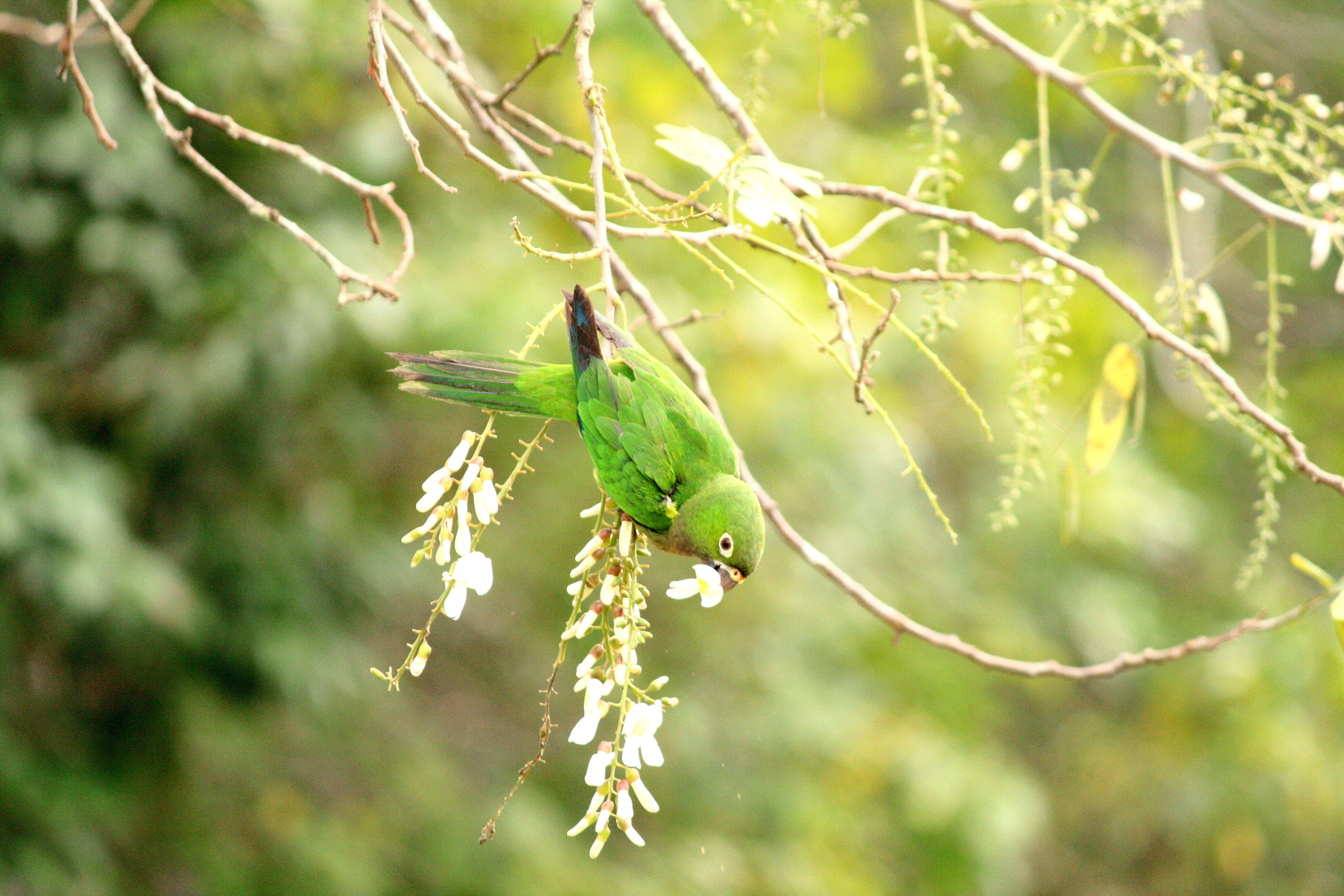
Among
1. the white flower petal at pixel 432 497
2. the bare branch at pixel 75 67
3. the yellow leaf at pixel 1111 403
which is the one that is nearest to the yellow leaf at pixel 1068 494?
the yellow leaf at pixel 1111 403

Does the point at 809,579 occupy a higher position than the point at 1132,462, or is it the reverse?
the point at 1132,462

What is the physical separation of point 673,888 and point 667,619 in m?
0.99

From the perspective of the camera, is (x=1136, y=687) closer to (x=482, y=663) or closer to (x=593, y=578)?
(x=482, y=663)

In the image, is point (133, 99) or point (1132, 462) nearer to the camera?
point (133, 99)

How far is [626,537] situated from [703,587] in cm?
9

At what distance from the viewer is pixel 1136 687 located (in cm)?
604

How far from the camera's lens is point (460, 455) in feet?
3.67

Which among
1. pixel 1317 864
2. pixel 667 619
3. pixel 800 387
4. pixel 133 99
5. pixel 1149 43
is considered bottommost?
pixel 1317 864

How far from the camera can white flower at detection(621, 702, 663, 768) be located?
1048 millimetres

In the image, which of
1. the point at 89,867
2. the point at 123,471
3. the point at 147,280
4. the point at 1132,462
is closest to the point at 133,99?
the point at 147,280

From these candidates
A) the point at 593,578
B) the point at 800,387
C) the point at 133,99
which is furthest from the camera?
the point at 800,387

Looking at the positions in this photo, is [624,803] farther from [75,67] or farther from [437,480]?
[75,67]

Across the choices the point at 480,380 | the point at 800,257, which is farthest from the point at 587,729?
the point at 800,257

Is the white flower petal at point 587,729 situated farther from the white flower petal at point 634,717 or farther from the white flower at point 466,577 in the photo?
the white flower at point 466,577
